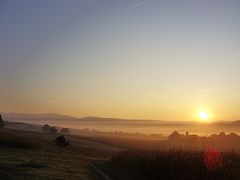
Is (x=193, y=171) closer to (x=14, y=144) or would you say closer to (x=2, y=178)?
(x=2, y=178)

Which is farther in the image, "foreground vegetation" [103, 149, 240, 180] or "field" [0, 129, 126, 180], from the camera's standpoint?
"field" [0, 129, 126, 180]

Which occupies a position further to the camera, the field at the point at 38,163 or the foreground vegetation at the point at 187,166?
the field at the point at 38,163

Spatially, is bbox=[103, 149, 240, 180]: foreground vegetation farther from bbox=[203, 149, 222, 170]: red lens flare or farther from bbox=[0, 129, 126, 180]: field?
bbox=[0, 129, 126, 180]: field

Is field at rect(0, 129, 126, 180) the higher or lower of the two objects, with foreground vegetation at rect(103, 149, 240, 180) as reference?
lower

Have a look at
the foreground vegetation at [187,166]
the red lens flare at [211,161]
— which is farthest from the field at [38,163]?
the red lens flare at [211,161]

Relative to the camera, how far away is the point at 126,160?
38.9 m

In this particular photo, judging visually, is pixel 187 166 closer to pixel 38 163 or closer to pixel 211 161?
pixel 211 161

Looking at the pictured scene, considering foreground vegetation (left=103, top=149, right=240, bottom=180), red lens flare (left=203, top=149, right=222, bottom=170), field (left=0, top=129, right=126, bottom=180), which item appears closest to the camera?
foreground vegetation (left=103, top=149, right=240, bottom=180)

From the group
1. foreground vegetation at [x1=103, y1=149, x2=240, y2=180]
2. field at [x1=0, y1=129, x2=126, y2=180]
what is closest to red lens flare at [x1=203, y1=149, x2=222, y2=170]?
foreground vegetation at [x1=103, y1=149, x2=240, y2=180]

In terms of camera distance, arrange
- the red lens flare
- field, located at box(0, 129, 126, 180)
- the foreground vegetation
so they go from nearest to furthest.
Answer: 1. the foreground vegetation
2. the red lens flare
3. field, located at box(0, 129, 126, 180)

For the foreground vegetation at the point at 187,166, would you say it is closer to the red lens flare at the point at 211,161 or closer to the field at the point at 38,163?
the red lens flare at the point at 211,161

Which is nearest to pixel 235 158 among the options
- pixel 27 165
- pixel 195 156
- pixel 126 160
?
pixel 195 156

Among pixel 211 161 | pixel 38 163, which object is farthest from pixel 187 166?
pixel 38 163

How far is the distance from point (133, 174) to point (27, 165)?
8.31 meters
